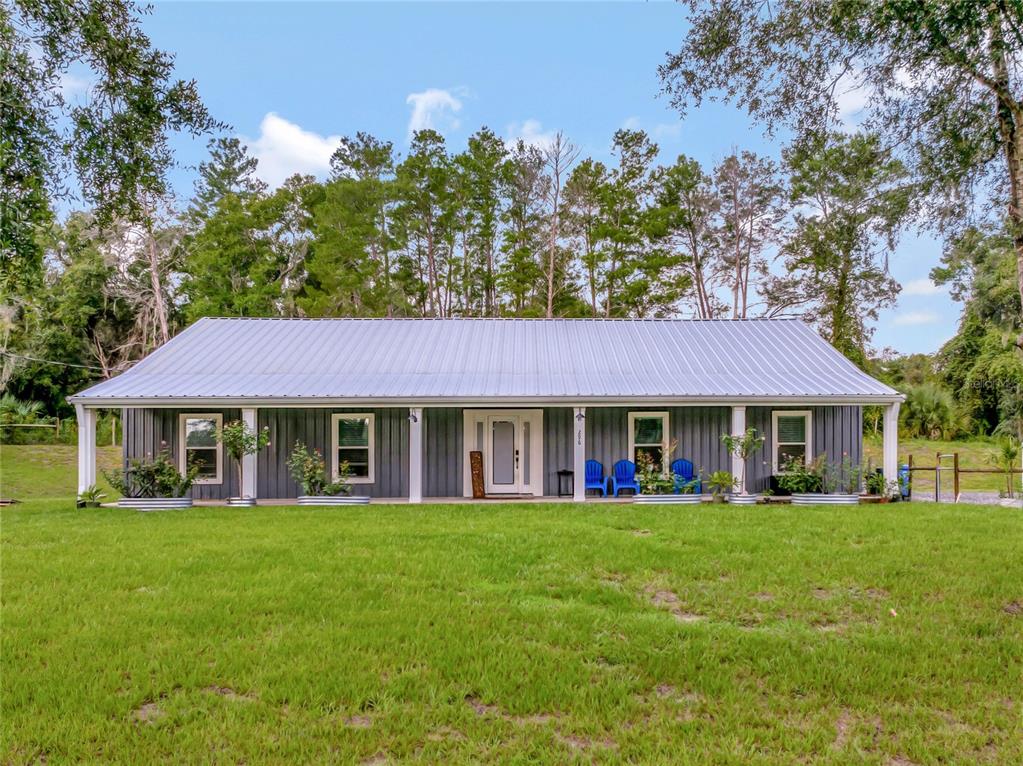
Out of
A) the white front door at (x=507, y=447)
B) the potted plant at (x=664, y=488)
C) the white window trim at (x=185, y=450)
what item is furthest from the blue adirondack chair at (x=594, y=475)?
the white window trim at (x=185, y=450)

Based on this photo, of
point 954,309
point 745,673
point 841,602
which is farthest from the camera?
point 954,309

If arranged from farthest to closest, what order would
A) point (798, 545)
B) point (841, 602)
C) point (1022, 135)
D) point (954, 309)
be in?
point (954, 309), point (798, 545), point (841, 602), point (1022, 135)

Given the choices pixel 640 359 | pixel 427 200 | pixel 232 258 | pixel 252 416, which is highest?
pixel 427 200

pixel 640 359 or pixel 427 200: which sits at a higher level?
pixel 427 200

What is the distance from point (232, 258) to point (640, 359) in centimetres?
2006

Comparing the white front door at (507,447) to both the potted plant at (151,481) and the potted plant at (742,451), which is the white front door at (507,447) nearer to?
the potted plant at (742,451)

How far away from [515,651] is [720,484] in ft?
31.2

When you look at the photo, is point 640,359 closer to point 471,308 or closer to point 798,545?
point 798,545

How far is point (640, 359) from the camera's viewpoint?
16.1m

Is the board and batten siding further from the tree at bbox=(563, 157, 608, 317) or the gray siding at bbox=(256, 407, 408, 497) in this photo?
the tree at bbox=(563, 157, 608, 317)

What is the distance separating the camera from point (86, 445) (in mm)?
13414

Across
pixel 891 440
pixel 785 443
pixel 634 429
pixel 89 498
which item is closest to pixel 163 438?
pixel 89 498

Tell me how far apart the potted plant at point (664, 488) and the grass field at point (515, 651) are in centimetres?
462

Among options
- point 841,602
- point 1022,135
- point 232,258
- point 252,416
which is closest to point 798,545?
point 841,602
